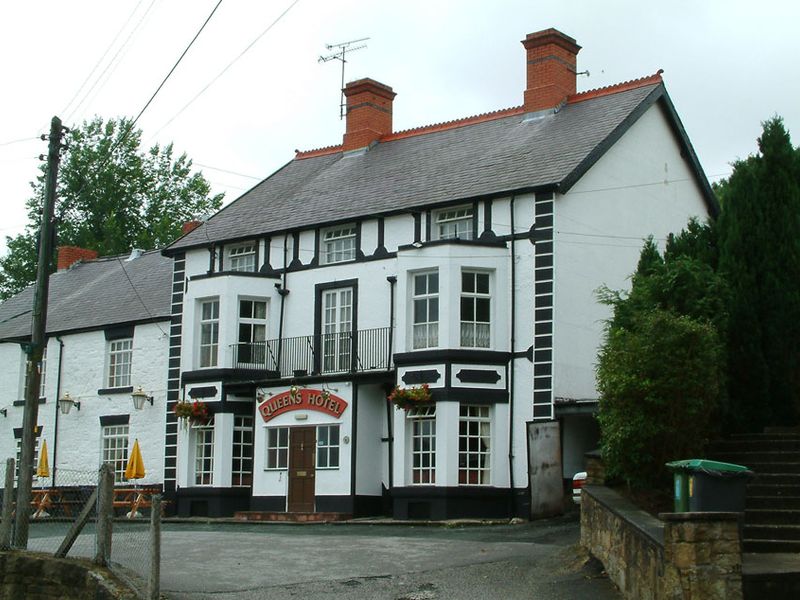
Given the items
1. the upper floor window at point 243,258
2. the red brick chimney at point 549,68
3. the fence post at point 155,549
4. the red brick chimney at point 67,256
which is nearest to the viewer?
the fence post at point 155,549

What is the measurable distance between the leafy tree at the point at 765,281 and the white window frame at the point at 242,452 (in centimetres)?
1464

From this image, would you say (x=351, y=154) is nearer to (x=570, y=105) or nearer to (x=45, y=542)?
(x=570, y=105)

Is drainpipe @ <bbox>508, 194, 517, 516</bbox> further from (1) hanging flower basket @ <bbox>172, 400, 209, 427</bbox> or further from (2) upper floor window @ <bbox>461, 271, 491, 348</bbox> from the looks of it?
(1) hanging flower basket @ <bbox>172, 400, 209, 427</bbox>

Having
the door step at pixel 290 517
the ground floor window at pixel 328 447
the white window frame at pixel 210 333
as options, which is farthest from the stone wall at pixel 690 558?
the white window frame at pixel 210 333

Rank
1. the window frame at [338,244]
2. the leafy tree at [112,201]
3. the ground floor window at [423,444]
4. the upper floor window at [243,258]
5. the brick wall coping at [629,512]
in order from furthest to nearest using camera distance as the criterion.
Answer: the leafy tree at [112,201] → the upper floor window at [243,258] → the window frame at [338,244] → the ground floor window at [423,444] → the brick wall coping at [629,512]

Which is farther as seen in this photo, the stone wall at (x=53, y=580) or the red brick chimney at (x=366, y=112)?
the red brick chimney at (x=366, y=112)

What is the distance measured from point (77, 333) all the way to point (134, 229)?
787 inches

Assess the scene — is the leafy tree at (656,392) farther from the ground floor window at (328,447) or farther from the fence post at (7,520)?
the ground floor window at (328,447)

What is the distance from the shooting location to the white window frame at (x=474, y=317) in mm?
26016

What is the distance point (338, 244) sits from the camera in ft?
97.2

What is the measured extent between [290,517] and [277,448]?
1981mm

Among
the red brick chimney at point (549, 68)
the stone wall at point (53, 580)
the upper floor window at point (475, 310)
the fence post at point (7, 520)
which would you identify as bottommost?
the stone wall at point (53, 580)

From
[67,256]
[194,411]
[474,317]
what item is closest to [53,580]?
[474,317]

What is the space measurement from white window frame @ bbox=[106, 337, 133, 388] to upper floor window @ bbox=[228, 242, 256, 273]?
4819 millimetres
